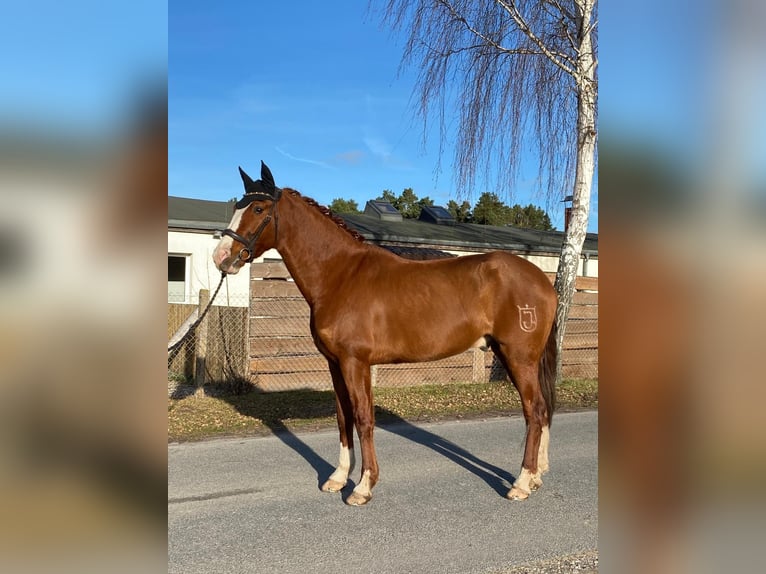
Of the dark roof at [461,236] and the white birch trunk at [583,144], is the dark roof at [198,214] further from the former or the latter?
the white birch trunk at [583,144]

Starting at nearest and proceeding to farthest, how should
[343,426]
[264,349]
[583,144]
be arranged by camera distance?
[343,426] < [583,144] < [264,349]

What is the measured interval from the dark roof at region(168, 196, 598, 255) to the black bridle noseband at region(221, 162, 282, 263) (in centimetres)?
657

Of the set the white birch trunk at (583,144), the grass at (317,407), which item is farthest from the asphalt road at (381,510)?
the white birch trunk at (583,144)

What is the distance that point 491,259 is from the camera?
15.4 feet

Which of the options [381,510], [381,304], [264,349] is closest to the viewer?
[381,510]

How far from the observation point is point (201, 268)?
12297mm

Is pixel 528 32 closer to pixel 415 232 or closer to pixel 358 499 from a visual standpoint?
pixel 415 232

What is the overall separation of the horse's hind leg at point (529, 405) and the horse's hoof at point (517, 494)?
61mm

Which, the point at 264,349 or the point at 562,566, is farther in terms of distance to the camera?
the point at 264,349

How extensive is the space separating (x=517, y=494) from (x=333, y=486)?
1.45 metres

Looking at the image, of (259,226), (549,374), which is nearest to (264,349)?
(259,226)

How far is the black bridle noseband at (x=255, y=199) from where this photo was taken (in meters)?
4.25

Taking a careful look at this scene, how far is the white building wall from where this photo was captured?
39.6ft
